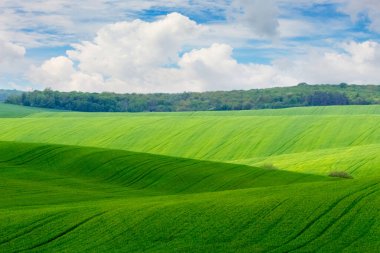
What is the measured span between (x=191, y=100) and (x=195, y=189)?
132m

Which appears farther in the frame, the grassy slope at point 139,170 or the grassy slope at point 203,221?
the grassy slope at point 139,170

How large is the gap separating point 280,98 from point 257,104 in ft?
23.3

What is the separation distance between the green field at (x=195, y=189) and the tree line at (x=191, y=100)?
6889cm

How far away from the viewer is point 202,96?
6865 inches

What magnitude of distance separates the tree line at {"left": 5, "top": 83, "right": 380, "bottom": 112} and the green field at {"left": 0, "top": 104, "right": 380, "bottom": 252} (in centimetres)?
6889

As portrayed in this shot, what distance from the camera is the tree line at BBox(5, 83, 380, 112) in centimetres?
15162

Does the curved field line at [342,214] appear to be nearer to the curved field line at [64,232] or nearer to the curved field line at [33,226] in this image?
the curved field line at [64,232]

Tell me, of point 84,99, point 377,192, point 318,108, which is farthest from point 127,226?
point 84,99

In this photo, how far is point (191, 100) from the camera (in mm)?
167875

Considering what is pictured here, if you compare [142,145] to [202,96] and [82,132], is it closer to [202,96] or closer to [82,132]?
[82,132]

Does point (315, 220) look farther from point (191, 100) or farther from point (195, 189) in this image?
point (191, 100)

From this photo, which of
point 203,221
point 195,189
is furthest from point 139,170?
point 203,221

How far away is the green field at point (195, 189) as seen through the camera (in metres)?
19.8

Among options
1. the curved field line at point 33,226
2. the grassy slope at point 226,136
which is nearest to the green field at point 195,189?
the curved field line at point 33,226
